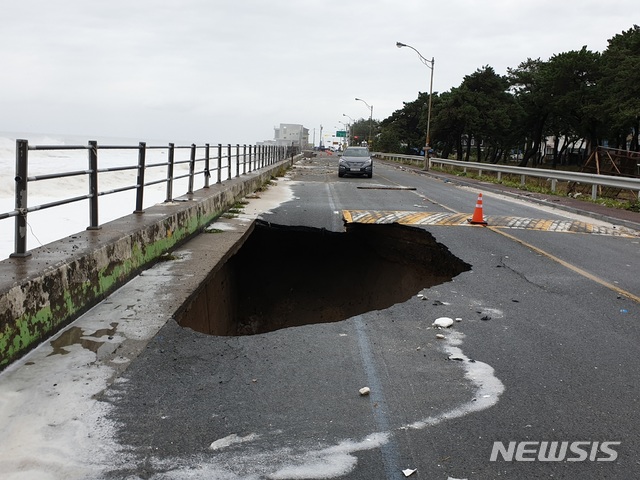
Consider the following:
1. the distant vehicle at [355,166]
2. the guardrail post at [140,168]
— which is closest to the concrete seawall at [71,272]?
the guardrail post at [140,168]

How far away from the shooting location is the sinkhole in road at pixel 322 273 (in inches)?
386

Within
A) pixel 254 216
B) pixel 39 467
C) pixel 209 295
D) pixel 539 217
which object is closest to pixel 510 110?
pixel 539 217

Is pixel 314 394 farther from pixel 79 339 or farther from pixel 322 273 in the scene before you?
pixel 322 273

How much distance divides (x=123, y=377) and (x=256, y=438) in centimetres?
136

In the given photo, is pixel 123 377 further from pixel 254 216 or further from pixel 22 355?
pixel 254 216

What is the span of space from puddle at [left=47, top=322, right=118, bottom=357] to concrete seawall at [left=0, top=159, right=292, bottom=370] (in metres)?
0.10

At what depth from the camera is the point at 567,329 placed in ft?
18.2

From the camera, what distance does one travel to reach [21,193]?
16.2 feet

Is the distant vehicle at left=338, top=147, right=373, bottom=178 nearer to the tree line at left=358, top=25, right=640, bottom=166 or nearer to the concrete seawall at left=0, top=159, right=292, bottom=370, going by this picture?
the tree line at left=358, top=25, right=640, bottom=166

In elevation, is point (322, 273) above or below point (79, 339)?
below

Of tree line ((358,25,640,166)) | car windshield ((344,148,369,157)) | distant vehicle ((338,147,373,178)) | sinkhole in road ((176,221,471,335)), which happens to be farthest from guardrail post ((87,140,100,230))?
A: tree line ((358,25,640,166))

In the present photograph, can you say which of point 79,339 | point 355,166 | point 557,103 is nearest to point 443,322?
point 79,339

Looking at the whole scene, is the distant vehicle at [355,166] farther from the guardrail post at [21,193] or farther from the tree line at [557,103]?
the guardrail post at [21,193]

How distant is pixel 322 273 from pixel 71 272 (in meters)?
7.05
